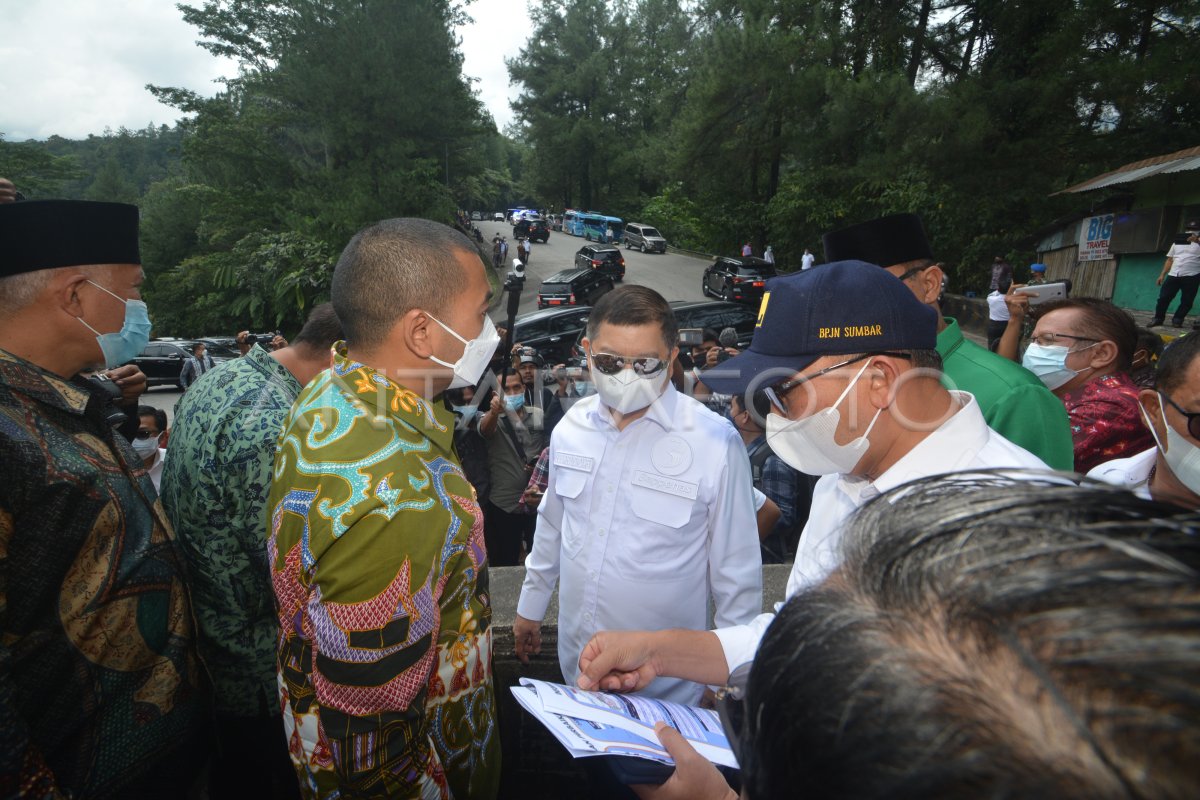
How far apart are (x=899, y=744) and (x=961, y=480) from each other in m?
0.42

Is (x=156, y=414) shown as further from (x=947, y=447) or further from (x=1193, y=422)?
(x=1193, y=422)

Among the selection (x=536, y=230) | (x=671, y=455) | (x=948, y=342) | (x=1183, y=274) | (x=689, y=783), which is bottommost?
(x=689, y=783)

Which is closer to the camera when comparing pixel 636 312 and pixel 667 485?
pixel 667 485

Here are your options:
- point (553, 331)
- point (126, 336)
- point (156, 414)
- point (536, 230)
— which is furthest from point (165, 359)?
point (536, 230)

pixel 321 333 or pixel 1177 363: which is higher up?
pixel 1177 363

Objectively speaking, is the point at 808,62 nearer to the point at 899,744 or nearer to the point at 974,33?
the point at 974,33

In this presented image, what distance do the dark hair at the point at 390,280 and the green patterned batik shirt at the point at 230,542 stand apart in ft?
2.35

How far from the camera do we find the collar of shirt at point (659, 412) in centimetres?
236

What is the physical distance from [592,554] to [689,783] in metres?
1.20

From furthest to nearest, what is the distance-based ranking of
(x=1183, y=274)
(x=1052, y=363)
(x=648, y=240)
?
(x=648, y=240)
(x=1183, y=274)
(x=1052, y=363)

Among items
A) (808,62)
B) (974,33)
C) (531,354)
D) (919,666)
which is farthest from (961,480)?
(808,62)

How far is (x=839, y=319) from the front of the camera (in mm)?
1584

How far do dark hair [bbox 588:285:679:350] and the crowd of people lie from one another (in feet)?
0.04

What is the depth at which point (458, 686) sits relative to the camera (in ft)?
5.11
